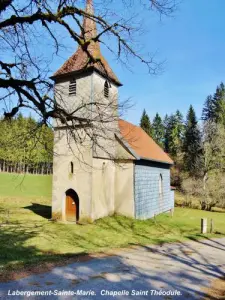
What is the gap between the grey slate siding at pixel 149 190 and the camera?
21016 mm

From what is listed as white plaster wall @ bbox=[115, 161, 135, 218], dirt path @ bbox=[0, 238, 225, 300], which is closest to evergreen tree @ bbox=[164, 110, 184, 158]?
white plaster wall @ bbox=[115, 161, 135, 218]

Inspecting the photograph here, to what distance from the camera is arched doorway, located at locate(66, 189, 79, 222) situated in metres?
19.6

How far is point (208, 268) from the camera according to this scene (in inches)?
368

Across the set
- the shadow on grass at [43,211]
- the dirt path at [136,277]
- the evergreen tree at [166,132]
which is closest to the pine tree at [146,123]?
the evergreen tree at [166,132]

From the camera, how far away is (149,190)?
23172mm

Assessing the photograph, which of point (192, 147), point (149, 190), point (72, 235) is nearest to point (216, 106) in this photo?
point (192, 147)

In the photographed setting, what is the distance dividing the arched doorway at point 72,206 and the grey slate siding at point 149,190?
419 centimetres

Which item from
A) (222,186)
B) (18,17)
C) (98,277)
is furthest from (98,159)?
(222,186)

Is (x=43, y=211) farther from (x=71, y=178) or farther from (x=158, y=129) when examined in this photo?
(x=158, y=129)

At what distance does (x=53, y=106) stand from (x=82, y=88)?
13.0m

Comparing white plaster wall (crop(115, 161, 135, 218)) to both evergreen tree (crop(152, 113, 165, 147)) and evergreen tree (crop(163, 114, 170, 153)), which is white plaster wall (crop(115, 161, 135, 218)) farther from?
evergreen tree (crop(152, 113, 165, 147))

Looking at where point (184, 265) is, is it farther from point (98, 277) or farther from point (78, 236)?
point (78, 236)

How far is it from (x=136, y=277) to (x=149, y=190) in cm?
1566

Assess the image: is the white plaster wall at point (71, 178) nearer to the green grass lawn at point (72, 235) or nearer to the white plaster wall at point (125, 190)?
the green grass lawn at point (72, 235)
